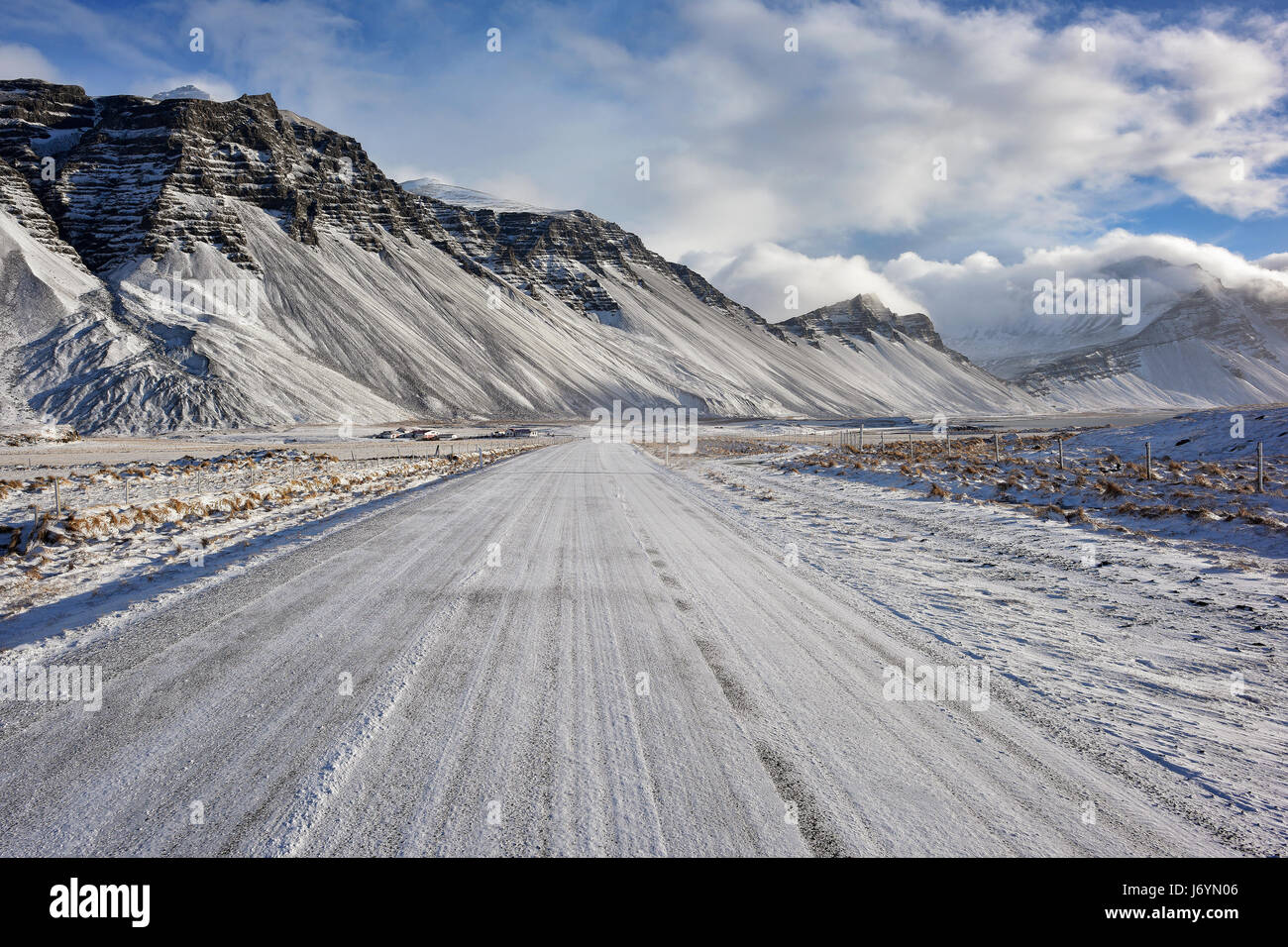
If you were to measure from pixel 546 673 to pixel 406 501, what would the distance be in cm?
1131

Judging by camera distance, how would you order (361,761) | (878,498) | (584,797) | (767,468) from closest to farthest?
(584,797) → (361,761) → (878,498) → (767,468)

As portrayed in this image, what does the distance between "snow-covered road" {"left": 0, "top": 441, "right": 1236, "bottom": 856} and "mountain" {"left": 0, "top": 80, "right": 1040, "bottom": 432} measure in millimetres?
70933

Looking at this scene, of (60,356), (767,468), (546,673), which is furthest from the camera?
(60,356)

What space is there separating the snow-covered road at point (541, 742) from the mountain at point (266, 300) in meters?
70.9

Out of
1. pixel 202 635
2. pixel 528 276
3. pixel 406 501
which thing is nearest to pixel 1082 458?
pixel 406 501

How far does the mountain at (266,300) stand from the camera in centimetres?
6644

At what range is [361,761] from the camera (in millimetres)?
3453
